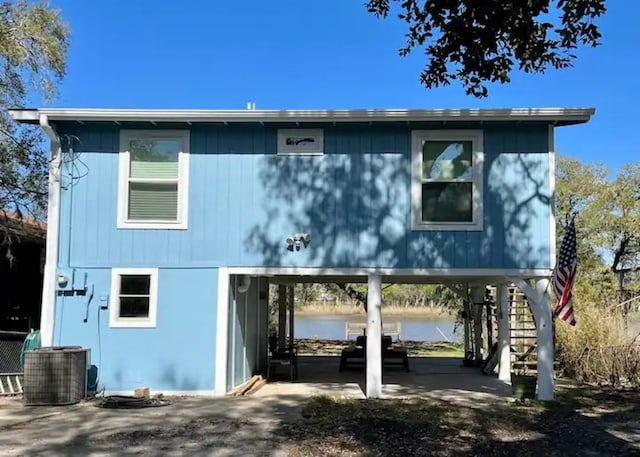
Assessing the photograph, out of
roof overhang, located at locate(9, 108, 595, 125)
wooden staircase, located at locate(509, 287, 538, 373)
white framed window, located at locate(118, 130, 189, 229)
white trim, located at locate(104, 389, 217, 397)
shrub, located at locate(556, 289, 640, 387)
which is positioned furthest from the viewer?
wooden staircase, located at locate(509, 287, 538, 373)

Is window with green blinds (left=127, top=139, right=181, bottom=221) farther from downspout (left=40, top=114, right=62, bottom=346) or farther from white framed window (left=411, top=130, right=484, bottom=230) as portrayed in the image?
white framed window (left=411, top=130, right=484, bottom=230)

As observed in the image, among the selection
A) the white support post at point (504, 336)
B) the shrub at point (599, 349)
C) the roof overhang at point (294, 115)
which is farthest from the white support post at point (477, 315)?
the roof overhang at point (294, 115)

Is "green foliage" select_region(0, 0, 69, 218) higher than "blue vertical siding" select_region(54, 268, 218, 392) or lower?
higher

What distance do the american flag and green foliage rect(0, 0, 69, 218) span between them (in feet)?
28.1

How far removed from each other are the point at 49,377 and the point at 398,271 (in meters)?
5.25

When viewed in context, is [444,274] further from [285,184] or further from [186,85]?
[186,85]

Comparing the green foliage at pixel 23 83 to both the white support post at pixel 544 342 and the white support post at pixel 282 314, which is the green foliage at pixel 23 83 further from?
the white support post at pixel 544 342

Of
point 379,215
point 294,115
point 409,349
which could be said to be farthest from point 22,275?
point 409,349

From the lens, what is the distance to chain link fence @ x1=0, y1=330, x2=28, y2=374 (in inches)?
397

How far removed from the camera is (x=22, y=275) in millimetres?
15156

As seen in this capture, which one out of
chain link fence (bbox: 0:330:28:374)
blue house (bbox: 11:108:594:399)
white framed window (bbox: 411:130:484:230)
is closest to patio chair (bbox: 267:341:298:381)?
blue house (bbox: 11:108:594:399)

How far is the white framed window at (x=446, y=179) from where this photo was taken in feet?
32.0

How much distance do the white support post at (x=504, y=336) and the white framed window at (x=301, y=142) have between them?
486cm

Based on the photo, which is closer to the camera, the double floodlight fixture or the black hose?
the black hose
